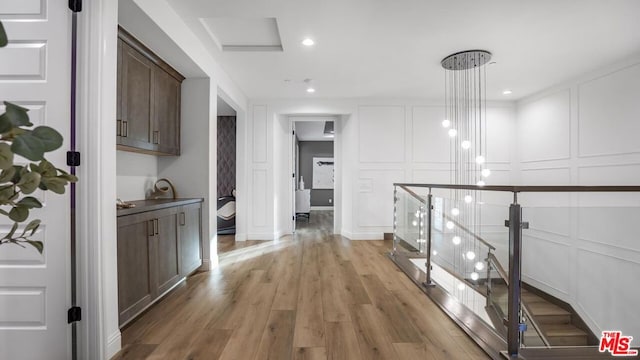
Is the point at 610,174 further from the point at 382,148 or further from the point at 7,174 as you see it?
the point at 7,174

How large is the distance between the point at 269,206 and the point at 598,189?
4.47 meters

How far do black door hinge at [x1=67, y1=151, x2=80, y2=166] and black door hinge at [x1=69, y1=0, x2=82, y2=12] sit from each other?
0.80 meters

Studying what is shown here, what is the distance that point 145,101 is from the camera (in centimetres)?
278

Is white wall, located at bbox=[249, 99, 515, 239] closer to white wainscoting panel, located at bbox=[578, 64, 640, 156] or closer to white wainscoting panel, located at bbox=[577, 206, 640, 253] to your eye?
white wainscoting panel, located at bbox=[578, 64, 640, 156]

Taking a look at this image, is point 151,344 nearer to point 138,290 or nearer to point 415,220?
point 138,290

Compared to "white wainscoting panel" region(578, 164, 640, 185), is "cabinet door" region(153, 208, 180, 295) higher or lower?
lower

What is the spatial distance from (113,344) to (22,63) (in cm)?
169

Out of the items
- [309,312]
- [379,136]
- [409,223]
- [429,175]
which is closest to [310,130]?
[379,136]

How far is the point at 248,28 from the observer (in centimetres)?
309

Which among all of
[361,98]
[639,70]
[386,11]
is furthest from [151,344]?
[639,70]

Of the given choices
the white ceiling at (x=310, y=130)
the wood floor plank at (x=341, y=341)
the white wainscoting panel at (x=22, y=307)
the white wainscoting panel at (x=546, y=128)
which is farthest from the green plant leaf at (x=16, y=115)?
the white ceiling at (x=310, y=130)

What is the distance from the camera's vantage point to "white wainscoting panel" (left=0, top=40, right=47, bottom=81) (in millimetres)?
1579

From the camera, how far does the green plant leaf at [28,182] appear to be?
2.44 feet

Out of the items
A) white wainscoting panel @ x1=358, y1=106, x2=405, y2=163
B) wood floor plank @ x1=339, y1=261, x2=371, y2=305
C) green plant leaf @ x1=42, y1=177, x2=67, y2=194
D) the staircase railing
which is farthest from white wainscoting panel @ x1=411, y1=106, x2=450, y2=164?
green plant leaf @ x1=42, y1=177, x2=67, y2=194
